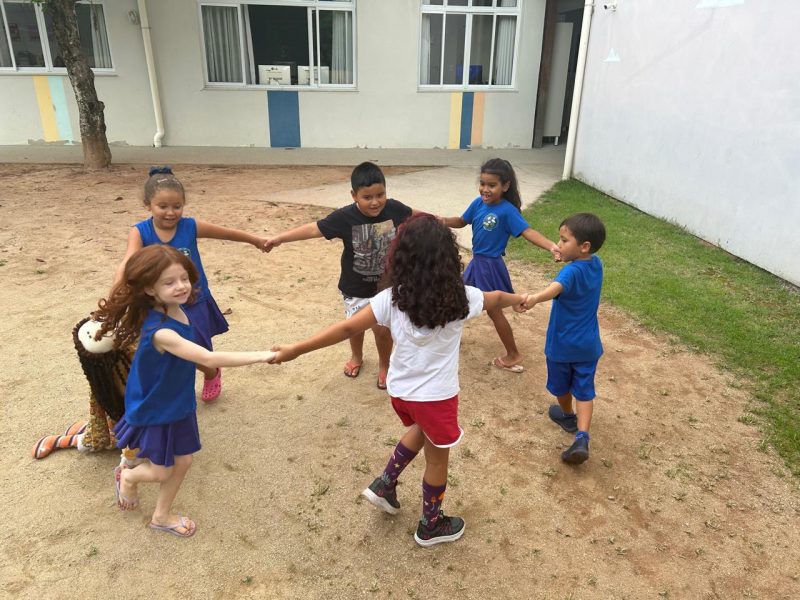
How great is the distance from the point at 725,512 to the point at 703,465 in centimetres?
36

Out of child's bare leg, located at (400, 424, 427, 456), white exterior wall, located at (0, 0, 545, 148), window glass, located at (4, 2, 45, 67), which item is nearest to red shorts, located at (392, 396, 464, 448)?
child's bare leg, located at (400, 424, 427, 456)

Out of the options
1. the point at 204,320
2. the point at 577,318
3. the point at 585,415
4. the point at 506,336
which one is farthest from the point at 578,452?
the point at 204,320

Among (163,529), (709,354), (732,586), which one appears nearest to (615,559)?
(732,586)

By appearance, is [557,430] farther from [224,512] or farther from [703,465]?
[224,512]

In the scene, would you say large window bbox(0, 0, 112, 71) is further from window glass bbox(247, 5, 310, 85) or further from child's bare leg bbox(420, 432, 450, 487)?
child's bare leg bbox(420, 432, 450, 487)

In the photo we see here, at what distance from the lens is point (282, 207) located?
7.86 meters

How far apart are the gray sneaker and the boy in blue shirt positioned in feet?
3.08

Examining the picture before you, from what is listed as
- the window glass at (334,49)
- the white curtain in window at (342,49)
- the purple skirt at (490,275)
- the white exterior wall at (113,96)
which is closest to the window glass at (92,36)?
the white exterior wall at (113,96)

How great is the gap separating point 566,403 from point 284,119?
10786 mm

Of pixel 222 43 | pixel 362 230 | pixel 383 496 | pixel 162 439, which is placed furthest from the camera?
pixel 222 43

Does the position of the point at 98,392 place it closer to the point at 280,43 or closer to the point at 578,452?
the point at 578,452

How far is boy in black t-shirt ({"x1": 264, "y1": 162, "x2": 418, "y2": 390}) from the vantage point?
3.16 metres

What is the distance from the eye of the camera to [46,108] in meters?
11.8

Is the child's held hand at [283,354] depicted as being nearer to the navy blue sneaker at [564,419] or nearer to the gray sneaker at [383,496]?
the gray sneaker at [383,496]
